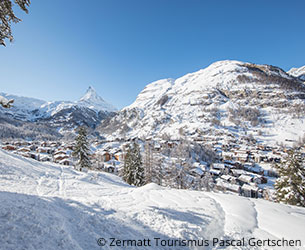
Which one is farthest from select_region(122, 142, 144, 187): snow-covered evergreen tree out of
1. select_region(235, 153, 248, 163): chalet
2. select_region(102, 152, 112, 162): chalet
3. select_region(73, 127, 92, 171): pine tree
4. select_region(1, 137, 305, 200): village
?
select_region(235, 153, 248, 163): chalet

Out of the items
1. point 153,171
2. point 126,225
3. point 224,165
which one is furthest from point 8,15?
point 224,165

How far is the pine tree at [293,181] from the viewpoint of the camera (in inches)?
471

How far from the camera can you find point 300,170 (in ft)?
40.6

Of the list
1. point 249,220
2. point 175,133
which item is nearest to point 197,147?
point 175,133

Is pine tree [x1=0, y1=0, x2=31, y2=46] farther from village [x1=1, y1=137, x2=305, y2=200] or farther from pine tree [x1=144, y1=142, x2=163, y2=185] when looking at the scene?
village [x1=1, y1=137, x2=305, y2=200]

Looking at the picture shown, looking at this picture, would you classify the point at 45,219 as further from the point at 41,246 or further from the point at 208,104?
the point at 208,104

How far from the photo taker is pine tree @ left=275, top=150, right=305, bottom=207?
11969 mm

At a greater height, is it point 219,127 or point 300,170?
point 219,127

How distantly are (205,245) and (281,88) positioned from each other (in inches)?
9091

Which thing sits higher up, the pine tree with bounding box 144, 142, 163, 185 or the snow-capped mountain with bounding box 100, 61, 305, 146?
the snow-capped mountain with bounding box 100, 61, 305, 146

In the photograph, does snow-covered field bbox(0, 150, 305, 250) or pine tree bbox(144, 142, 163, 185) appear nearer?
snow-covered field bbox(0, 150, 305, 250)

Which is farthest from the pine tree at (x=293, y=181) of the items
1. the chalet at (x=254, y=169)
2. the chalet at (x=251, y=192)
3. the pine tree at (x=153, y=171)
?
the chalet at (x=254, y=169)

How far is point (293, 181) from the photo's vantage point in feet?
40.7

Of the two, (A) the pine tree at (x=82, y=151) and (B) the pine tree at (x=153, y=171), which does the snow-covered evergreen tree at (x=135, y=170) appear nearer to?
(B) the pine tree at (x=153, y=171)
